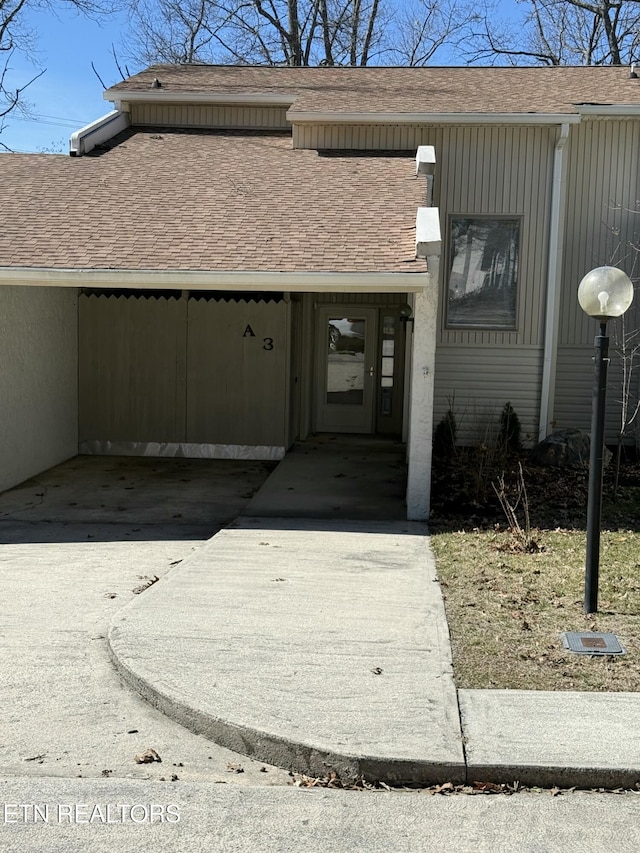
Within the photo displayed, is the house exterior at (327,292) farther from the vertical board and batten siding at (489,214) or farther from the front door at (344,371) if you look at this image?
the front door at (344,371)

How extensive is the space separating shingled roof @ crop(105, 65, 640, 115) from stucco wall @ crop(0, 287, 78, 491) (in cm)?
503

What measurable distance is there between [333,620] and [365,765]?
6.72ft

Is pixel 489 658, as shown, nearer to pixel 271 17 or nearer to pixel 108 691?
pixel 108 691

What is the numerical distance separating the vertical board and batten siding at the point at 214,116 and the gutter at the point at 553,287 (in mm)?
5129

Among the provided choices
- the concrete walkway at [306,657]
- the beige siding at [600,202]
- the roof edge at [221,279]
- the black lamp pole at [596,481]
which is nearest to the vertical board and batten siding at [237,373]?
the roof edge at [221,279]

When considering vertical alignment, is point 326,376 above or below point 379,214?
below

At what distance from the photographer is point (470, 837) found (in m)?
3.76

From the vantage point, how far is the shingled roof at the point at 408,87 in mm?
14023

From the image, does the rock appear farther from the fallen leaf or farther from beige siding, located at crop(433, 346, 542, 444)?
the fallen leaf

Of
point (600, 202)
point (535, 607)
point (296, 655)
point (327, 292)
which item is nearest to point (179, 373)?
point (327, 292)

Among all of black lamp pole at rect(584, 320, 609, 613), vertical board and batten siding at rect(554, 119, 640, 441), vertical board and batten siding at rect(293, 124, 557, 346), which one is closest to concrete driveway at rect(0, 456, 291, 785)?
black lamp pole at rect(584, 320, 609, 613)

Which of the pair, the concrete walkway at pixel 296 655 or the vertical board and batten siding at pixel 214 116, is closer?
the concrete walkway at pixel 296 655

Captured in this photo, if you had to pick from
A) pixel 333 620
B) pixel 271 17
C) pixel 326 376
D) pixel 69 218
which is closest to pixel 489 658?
pixel 333 620

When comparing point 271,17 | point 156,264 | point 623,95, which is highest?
point 271,17
